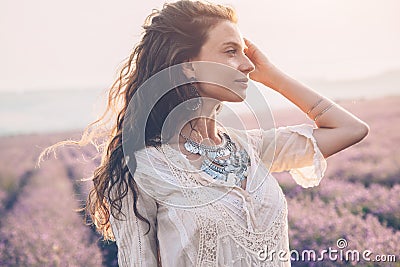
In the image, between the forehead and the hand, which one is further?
the hand

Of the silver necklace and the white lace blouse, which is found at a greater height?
the silver necklace

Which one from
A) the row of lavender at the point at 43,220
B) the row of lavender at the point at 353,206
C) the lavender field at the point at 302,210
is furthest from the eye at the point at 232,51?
the row of lavender at the point at 43,220

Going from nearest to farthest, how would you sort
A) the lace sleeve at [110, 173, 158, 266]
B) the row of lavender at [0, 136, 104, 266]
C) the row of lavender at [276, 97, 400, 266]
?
the lace sleeve at [110, 173, 158, 266], the row of lavender at [276, 97, 400, 266], the row of lavender at [0, 136, 104, 266]

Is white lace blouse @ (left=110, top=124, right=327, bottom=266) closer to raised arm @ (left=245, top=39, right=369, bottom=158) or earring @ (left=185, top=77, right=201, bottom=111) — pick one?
earring @ (left=185, top=77, right=201, bottom=111)

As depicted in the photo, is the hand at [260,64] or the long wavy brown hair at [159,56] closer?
the long wavy brown hair at [159,56]

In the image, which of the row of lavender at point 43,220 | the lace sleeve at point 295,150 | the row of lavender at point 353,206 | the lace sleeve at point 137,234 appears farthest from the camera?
the row of lavender at point 43,220

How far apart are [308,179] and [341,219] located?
4.49 feet

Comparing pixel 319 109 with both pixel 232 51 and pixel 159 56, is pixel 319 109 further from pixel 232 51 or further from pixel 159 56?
pixel 159 56

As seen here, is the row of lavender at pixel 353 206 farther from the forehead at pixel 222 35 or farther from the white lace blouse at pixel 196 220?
the forehead at pixel 222 35

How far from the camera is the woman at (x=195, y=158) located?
1668 millimetres

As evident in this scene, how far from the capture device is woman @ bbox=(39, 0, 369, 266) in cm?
167

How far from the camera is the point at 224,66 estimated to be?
173 cm

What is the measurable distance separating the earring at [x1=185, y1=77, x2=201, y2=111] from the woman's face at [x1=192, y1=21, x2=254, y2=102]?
→ 0.5 inches

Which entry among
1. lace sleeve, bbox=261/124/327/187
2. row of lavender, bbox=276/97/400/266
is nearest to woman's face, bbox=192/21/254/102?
lace sleeve, bbox=261/124/327/187
